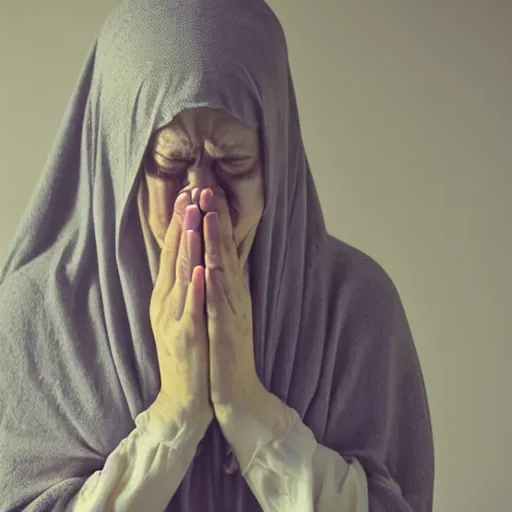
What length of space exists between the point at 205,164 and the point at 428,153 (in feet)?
2.52

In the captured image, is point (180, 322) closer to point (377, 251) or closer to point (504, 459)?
point (377, 251)

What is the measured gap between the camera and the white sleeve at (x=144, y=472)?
0.79 metres

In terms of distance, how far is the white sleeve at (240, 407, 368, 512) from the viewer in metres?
0.81

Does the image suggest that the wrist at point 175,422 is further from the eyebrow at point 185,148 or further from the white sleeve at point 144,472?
the eyebrow at point 185,148

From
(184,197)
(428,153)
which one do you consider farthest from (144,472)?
(428,153)

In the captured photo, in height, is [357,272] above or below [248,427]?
above

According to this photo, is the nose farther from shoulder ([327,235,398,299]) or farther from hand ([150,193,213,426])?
shoulder ([327,235,398,299])

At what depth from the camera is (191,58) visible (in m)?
0.77

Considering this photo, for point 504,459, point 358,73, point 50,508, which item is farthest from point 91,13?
point 504,459

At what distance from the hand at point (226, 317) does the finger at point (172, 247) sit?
2 cm

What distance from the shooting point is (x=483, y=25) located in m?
1.47

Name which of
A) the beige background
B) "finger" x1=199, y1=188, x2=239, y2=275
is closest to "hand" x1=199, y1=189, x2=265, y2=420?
"finger" x1=199, y1=188, x2=239, y2=275

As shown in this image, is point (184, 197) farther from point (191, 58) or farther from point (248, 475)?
point (248, 475)

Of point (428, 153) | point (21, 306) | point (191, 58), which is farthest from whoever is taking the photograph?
point (428, 153)
